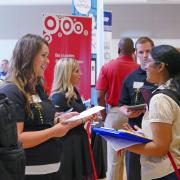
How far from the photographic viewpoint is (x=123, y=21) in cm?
836

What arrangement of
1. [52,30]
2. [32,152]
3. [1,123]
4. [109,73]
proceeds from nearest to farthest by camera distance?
[1,123], [32,152], [52,30], [109,73]

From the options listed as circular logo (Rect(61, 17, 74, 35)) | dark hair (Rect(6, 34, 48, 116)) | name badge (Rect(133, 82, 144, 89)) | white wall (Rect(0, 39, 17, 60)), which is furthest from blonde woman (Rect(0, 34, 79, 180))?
white wall (Rect(0, 39, 17, 60))

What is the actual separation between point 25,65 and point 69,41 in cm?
204

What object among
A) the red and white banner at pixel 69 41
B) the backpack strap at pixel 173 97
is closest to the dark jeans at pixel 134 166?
the backpack strap at pixel 173 97

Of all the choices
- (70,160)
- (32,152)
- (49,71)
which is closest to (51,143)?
(32,152)

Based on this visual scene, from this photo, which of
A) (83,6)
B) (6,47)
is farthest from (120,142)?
(6,47)

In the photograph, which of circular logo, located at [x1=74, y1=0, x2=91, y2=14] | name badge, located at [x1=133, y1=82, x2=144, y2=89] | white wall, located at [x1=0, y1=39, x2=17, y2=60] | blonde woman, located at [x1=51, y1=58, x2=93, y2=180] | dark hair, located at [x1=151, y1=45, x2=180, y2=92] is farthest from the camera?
white wall, located at [x1=0, y1=39, x2=17, y2=60]

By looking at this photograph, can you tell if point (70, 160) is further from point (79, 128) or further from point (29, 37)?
point (29, 37)

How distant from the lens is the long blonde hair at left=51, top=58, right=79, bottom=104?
3.05 metres

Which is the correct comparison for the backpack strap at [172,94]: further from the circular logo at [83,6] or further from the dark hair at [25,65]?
the circular logo at [83,6]

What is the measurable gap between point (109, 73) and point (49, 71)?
729 millimetres

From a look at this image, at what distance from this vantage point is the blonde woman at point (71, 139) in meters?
2.96

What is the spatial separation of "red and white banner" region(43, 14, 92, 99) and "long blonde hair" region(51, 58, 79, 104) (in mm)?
504

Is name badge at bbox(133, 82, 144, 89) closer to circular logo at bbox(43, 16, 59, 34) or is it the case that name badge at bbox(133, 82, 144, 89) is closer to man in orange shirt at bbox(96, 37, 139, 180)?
man in orange shirt at bbox(96, 37, 139, 180)
